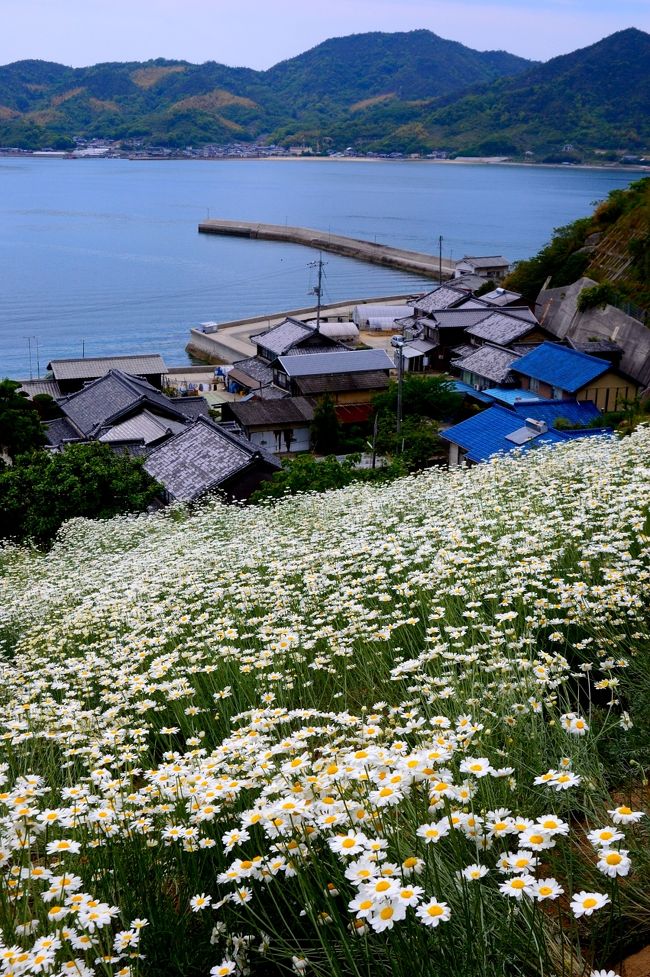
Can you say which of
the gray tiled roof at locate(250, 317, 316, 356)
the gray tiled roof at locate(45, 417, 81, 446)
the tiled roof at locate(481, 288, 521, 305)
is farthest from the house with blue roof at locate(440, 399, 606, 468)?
the tiled roof at locate(481, 288, 521, 305)

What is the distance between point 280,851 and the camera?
2238 millimetres

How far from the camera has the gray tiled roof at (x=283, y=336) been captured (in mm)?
35000

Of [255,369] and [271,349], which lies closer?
[255,369]

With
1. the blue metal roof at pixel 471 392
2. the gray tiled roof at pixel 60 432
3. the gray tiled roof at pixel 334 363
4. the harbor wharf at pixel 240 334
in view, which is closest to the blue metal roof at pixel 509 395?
the blue metal roof at pixel 471 392

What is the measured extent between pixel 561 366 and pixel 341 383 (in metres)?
8.03

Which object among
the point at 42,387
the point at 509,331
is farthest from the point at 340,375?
the point at 42,387

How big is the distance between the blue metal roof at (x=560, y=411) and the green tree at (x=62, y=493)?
38.8ft

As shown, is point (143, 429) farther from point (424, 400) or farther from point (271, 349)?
point (271, 349)

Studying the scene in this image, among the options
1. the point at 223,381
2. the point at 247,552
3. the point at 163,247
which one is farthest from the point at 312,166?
the point at 247,552

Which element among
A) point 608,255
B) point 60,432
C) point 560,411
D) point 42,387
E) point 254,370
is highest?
point 608,255

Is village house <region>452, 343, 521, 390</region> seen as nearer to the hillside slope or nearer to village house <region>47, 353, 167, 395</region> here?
village house <region>47, 353, 167, 395</region>

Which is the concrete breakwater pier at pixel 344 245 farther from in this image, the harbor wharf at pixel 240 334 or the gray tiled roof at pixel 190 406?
the gray tiled roof at pixel 190 406

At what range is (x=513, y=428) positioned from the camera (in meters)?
21.0

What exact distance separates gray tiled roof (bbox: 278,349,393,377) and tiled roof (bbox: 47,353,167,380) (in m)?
4.95
